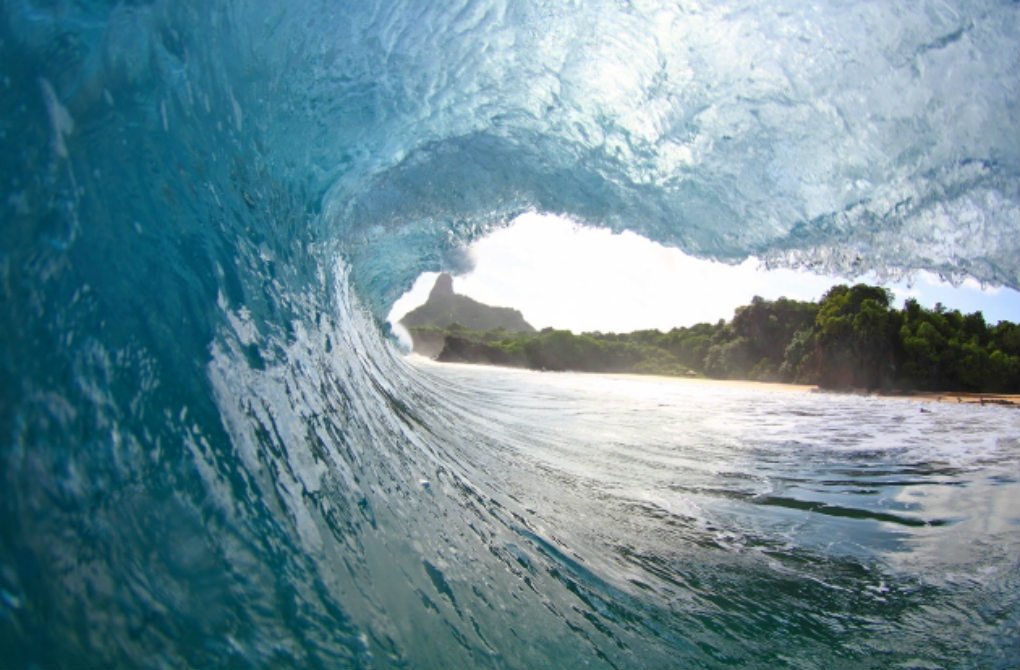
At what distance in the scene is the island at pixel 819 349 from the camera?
25719 millimetres

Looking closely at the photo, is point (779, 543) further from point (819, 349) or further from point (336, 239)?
point (819, 349)

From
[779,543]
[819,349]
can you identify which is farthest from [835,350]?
[779,543]

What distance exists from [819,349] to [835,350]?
50.1 inches

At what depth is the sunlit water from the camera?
232cm

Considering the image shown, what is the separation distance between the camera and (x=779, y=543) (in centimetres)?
346

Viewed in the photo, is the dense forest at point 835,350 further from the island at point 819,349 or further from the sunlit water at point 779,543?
the sunlit water at point 779,543

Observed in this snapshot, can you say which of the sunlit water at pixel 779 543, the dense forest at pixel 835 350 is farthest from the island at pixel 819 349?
the sunlit water at pixel 779 543

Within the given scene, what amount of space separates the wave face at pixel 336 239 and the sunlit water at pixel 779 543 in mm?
34

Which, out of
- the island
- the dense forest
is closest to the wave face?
the island

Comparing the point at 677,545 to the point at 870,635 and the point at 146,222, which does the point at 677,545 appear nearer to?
the point at 870,635

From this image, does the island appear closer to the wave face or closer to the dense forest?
the dense forest

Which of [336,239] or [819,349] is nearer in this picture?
[336,239]

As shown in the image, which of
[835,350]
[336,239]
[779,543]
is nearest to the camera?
[779,543]

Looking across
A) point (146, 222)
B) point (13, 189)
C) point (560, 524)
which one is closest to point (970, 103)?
point (560, 524)
